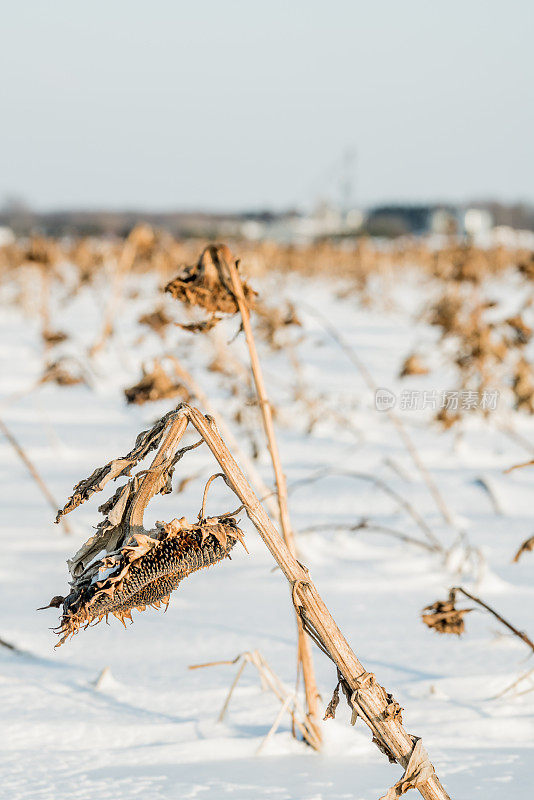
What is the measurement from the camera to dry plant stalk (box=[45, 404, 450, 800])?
0.62 metres

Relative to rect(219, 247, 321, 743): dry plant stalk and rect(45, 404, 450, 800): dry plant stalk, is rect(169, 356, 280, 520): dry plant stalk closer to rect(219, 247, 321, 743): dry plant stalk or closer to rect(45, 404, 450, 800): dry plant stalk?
rect(219, 247, 321, 743): dry plant stalk

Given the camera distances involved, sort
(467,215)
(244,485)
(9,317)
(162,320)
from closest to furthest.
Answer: (244,485) → (162,320) → (9,317) → (467,215)

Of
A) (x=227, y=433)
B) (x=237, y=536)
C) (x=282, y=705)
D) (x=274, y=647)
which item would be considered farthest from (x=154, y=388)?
(x=237, y=536)

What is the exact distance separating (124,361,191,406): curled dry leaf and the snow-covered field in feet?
1.41

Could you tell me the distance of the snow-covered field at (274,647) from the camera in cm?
106

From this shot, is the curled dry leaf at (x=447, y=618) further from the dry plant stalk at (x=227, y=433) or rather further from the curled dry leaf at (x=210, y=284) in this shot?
the curled dry leaf at (x=210, y=284)

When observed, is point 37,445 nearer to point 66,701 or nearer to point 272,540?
point 66,701

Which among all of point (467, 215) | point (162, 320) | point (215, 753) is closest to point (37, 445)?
point (162, 320)

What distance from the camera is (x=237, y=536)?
64 centimetres

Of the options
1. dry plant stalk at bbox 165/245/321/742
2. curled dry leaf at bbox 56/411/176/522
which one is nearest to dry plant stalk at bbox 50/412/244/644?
curled dry leaf at bbox 56/411/176/522

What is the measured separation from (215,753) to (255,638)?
0.41 metres

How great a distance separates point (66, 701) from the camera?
127 centimetres

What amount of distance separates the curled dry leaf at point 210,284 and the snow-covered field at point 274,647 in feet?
1.98

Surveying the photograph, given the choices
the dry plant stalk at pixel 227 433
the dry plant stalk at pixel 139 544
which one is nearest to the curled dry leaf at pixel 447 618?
the dry plant stalk at pixel 227 433
